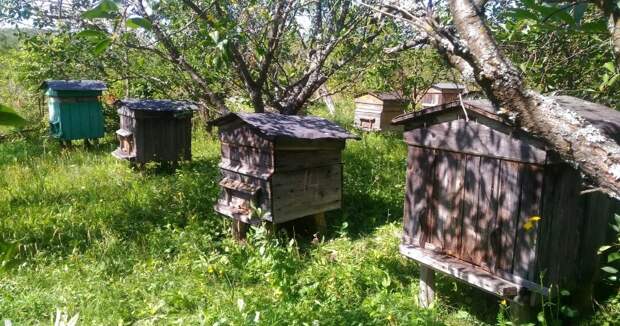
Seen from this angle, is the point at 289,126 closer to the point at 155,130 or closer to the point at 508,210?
the point at 508,210

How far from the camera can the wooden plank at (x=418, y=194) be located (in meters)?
3.83

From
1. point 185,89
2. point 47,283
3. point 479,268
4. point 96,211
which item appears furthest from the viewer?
point 185,89

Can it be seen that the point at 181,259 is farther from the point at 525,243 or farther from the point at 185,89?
the point at 525,243

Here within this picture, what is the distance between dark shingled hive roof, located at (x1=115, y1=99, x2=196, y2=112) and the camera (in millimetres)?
7734

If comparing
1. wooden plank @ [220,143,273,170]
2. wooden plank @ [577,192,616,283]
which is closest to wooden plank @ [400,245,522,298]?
wooden plank @ [577,192,616,283]

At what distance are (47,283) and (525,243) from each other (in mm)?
4324

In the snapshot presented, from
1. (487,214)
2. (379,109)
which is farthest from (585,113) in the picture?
(379,109)

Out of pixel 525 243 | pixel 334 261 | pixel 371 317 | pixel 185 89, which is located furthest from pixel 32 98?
pixel 525 243

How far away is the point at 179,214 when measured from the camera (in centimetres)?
614

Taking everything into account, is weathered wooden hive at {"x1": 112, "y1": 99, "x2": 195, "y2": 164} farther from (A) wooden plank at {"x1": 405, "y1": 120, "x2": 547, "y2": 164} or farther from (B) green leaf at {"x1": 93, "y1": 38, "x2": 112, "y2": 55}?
(B) green leaf at {"x1": 93, "y1": 38, "x2": 112, "y2": 55}

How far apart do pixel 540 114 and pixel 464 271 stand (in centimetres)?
242

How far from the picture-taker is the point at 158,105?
7910 mm

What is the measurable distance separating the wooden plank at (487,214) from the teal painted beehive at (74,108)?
9028 millimetres

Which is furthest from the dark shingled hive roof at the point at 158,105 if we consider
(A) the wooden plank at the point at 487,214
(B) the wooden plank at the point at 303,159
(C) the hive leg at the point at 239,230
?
(A) the wooden plank at the point at 487,214
